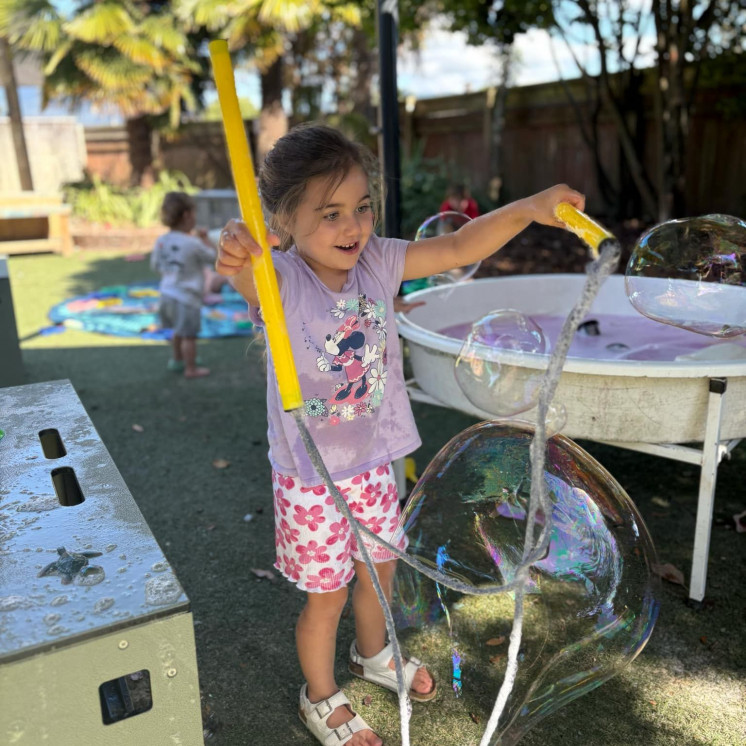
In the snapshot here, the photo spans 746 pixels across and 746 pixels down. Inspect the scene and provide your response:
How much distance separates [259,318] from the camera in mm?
1681

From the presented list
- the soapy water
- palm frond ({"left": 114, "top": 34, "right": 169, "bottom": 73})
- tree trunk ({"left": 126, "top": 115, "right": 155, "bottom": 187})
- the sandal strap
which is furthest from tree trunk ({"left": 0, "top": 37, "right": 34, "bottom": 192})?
the sandal strap

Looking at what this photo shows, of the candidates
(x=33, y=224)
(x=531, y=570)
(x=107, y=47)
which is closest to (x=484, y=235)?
(x=531, y=570)

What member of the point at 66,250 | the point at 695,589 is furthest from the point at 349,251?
the point at 66,250

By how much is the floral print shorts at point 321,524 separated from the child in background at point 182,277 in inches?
137

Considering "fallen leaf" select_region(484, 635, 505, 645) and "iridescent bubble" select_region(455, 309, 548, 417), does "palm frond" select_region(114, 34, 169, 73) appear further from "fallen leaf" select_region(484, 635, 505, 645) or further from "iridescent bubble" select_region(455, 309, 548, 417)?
"fallen leaf" select_region(484, 635, 505, 645)

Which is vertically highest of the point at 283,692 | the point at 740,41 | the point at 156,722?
the point at 740,41

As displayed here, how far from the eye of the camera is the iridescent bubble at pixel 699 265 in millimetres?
2311

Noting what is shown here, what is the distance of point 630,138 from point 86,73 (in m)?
9.42

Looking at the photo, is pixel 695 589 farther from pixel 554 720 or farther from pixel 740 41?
pixel 740 41

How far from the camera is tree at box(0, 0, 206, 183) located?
485 inches

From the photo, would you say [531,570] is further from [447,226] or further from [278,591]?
[447,226]

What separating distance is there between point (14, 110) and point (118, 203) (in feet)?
8.94

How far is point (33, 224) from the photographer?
1104 cm

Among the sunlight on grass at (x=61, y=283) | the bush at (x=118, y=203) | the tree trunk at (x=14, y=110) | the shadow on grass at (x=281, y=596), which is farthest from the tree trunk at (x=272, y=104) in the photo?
the shadow on grass at (x=281, y=596)
